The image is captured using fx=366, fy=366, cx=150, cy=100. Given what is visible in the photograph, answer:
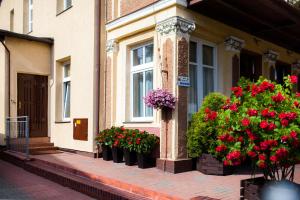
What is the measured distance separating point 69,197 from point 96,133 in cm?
362

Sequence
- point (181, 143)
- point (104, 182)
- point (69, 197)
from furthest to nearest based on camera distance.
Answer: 1. point (181, 143)
2. point (104, 182)
3. point (69, 197)

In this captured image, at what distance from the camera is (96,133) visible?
33.1 feet

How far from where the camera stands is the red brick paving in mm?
6567

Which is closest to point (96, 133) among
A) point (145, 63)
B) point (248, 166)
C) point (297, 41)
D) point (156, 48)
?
point (145, 63)

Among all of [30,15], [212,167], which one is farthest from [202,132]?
[30,15]

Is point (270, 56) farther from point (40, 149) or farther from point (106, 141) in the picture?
point (40, 149)

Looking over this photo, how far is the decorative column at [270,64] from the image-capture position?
11570mm

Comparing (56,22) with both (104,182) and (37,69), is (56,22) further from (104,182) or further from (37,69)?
(104,182)

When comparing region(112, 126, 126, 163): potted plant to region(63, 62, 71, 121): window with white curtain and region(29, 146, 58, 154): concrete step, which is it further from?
region(63, 62, 71, 121): window with white curtain

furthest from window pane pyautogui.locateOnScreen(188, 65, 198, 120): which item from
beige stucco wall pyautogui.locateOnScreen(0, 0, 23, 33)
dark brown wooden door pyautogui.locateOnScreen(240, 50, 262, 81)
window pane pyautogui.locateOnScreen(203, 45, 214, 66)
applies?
beige stucco wall pyautogui.locateOnScreen(0, 0, 23, 33)

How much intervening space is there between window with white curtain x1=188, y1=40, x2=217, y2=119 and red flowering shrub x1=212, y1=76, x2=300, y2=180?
3.73 metres

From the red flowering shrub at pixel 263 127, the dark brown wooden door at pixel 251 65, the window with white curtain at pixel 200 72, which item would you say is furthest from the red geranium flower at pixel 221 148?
the dark brown wooden door at pixel 251 65

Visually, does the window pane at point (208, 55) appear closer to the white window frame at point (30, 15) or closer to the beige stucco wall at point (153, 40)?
the beige stucco wall at point (153, 40)

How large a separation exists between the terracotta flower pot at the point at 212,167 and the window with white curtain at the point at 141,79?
1972mm
